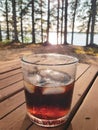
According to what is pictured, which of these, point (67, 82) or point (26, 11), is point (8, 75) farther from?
point (26, 11)

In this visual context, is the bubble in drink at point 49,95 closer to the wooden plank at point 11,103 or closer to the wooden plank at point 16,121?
the wooden plank at point 16,121

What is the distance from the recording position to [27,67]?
95 centimetres

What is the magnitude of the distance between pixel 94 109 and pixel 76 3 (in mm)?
24277

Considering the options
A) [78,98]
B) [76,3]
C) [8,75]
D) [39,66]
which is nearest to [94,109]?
[78,98]

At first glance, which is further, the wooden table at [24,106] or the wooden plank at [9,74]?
the wooden plank at [9,74]

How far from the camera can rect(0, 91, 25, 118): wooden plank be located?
106 centimetres

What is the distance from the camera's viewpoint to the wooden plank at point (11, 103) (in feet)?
3.47

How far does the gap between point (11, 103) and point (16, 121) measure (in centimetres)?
21

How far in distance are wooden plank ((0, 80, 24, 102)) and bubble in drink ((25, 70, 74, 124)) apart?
349 millimetres

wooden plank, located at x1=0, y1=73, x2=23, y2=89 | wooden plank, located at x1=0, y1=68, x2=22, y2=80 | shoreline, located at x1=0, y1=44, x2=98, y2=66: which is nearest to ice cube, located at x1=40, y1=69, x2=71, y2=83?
wooden plank, located at x1=0, y1=73, x2=23, y2=89

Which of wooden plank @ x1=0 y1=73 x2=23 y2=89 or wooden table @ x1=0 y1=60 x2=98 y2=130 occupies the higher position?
wooden plank @ x1=0 y1=73 x2=23 y2=89

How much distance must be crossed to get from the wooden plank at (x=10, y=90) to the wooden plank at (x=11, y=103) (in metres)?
0.04

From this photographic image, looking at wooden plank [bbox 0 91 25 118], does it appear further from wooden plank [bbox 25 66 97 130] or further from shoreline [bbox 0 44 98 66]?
shoreline [bbox 0 44 98 66]

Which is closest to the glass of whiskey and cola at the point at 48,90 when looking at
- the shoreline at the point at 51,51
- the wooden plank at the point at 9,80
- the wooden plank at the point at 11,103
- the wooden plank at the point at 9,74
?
the wooden plank at the point at 11,103
